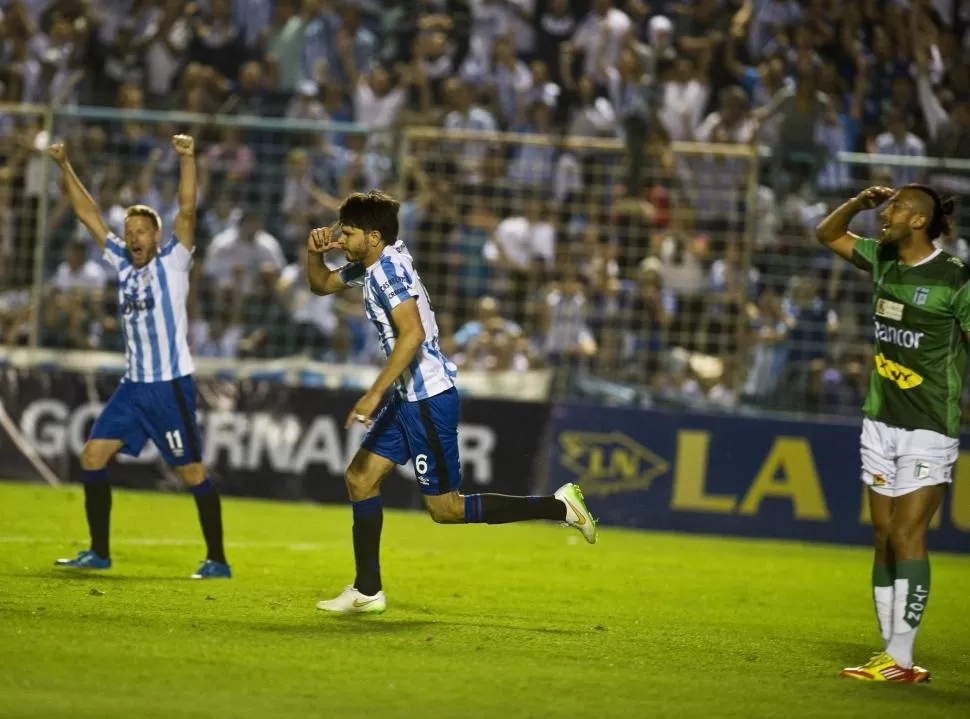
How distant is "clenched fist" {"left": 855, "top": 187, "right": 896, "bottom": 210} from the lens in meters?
7.37

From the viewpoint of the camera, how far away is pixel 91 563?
9492 mm

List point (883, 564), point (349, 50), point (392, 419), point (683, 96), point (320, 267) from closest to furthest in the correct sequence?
point (883, 564) < point (392, 419) < point (320, 267) < point (683, 96) < point (349, 50)

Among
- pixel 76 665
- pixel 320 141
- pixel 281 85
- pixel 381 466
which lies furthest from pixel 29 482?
pixel 76 665

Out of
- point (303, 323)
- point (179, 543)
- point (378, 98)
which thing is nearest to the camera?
point (179, 543)

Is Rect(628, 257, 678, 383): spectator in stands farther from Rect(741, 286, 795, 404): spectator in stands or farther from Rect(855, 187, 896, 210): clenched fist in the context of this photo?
Rect(855, 187, 896, 210): clenched fist

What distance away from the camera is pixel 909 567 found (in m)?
7.04

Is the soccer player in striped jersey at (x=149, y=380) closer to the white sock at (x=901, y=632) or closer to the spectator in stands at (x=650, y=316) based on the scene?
the white sock at (x=901, y=632)

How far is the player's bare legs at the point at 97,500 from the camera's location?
9.55m

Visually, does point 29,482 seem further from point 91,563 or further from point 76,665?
point 76,665

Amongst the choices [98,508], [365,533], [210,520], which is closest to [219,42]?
[98,508]

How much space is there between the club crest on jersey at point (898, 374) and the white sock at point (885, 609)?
101cm

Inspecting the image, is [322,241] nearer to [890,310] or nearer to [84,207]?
[84,207]

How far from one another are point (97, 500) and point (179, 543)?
1903 millimetres

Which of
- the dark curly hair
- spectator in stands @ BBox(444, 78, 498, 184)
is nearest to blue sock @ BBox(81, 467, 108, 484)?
the dark curly hair
